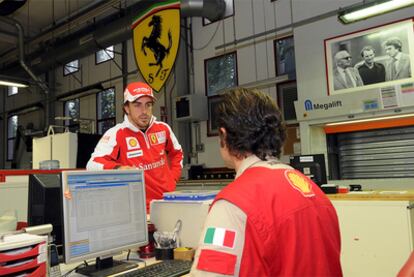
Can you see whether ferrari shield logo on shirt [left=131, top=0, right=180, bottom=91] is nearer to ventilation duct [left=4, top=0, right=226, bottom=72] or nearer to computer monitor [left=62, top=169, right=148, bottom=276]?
ventilation duct [left=4, top=0, right=226, bottom=72]

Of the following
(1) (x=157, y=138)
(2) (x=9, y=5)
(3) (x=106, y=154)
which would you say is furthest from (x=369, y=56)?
(2) (x=9, y=5)

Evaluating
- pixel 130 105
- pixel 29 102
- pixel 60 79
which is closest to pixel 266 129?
pixel 130 105

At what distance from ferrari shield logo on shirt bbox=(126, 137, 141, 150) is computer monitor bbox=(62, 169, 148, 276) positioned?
0.76 meters

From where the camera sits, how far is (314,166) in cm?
312

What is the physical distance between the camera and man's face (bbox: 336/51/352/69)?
3.59 metres

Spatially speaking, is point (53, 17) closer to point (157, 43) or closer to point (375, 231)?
point (157, 43)

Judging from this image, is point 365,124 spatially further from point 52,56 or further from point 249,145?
point 52,56

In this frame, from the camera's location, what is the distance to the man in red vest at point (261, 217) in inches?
34.4

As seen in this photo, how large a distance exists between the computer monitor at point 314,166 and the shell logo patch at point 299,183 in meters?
2.14

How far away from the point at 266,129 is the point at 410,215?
1.95 metres

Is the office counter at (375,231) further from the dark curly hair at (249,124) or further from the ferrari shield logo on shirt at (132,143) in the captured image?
the dark curly hair at (249,124)

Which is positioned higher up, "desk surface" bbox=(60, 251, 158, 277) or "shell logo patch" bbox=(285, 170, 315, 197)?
"shell logo patch" bbox=(285, 170, 315, 197)

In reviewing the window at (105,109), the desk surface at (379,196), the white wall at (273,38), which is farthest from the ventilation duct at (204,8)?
the desk surface at (379,196)

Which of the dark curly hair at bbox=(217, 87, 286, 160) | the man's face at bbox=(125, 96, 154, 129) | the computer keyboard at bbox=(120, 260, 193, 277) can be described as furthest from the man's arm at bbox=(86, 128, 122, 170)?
the dark curly hair at bbox=(217, 87, 286, 160)
